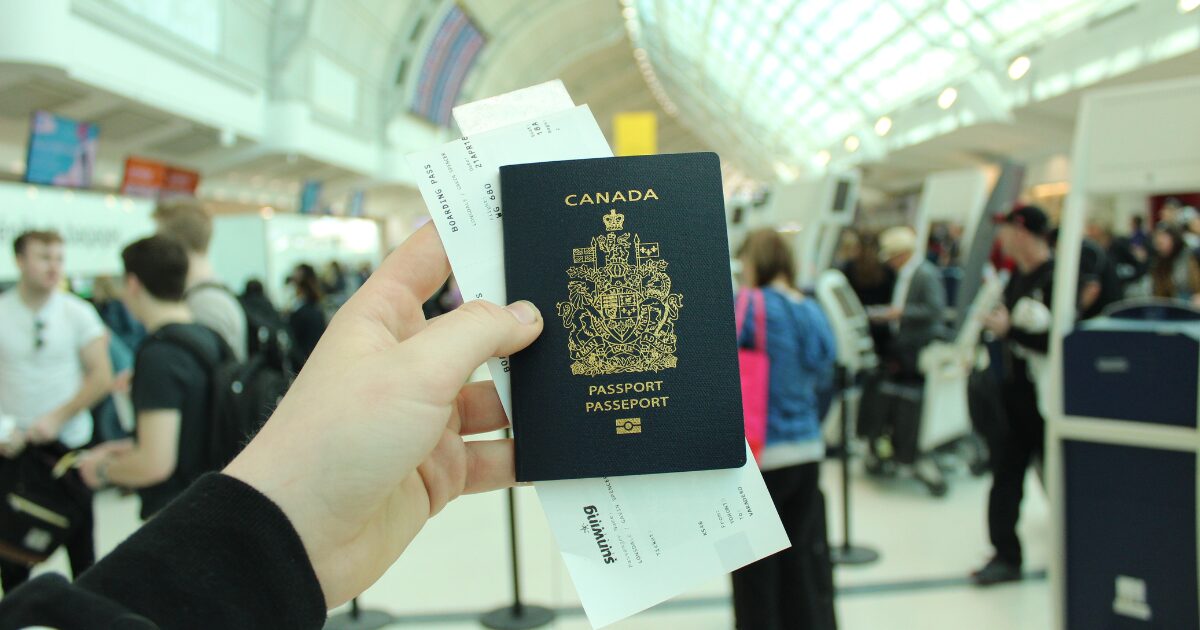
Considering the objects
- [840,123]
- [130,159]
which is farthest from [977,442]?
[840,123]

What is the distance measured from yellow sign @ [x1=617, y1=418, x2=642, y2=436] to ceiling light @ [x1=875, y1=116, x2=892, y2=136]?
82.6 ft

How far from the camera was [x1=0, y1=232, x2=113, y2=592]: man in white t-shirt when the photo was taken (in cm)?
333

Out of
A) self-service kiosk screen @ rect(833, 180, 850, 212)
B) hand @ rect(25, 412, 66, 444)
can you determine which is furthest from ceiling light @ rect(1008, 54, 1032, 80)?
hand @ rect(25, 412, 66, 444)

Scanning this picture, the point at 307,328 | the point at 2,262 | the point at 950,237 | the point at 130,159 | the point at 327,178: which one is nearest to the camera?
the point at 307,328

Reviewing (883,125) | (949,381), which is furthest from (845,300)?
(883,125)

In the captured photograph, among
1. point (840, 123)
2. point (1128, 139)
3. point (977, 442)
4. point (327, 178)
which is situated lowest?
point (977, 442)

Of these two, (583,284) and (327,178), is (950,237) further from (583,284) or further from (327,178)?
(327,178)

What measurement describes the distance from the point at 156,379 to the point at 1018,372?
351cm

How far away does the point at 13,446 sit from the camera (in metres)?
2.81

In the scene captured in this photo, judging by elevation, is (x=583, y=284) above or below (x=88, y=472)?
above

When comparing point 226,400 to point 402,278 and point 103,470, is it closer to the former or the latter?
point 103,470

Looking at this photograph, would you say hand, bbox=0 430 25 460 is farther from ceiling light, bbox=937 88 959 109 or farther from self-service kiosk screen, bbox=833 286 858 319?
ceiling light, bbox=937 88 959 109

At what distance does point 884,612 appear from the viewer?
3.50 m

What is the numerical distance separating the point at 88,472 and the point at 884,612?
325 centimetres
